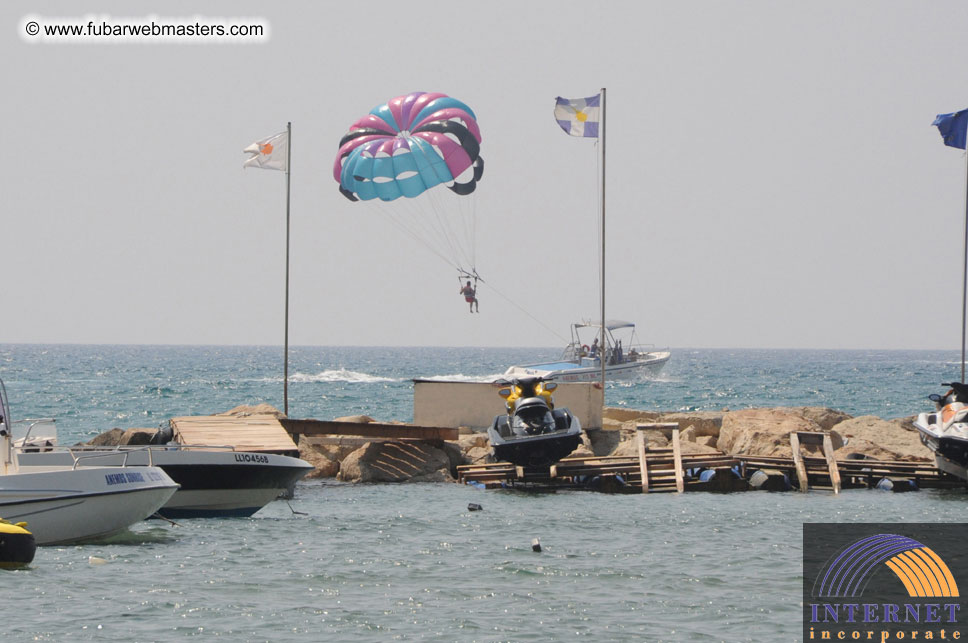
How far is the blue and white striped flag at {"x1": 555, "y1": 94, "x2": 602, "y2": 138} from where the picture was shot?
37.0 meters

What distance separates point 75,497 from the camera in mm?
18469

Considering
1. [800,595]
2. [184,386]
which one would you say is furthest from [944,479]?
[184,386]

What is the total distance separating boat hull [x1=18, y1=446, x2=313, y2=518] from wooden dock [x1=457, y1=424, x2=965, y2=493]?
7.05 meters

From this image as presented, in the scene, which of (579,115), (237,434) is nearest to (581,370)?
(579,115)

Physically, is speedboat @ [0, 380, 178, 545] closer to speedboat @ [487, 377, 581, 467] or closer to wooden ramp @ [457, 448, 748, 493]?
speedboat @ [487, 377, 581, 467]

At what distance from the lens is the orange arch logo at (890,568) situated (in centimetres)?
1623

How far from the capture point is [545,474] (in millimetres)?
28719

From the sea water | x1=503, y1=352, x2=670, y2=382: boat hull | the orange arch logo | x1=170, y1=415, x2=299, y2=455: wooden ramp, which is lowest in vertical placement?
the sea water

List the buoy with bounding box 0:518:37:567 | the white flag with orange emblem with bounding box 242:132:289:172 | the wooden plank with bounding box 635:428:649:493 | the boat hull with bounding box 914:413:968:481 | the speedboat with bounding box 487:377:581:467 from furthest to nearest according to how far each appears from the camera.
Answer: the white flag with orange emblem with bounding box 242:132:289:172 < the speedboat with bounding box 487:377:581:467 < the wooden plank with bounding box 635:428:649:493 < the boat hull with bounding box 914:413:968:481 < the buoy with bounding box 0:518:37:567

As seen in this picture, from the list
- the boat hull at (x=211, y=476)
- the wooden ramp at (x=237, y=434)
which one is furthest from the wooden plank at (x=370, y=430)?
the boat hull at (x=211, y=476)

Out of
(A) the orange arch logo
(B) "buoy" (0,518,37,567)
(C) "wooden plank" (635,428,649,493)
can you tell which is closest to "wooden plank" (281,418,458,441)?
(C) "wooden plank" (635,428,649,493)

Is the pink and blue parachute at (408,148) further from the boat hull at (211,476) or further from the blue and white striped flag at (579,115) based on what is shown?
the boat hull at (211,476)

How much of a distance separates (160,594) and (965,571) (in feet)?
36.7

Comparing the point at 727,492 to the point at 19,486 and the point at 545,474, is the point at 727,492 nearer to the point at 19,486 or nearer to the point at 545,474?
the point at 545,474
